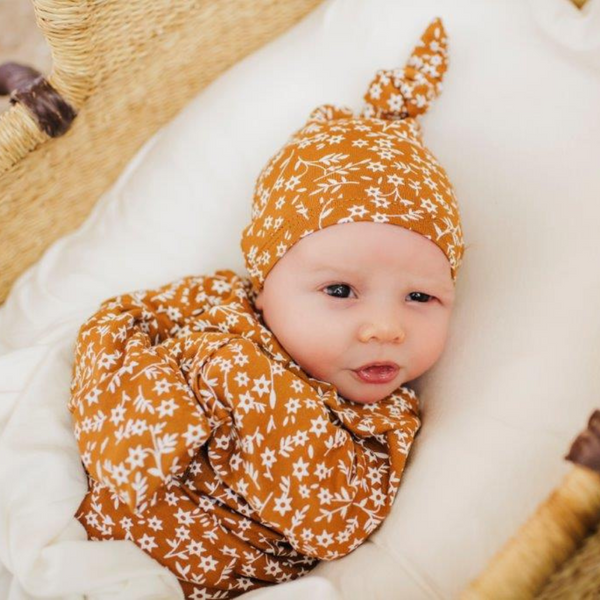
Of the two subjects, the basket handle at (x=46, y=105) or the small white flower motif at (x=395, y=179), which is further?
the basket handle at (x=46, y=105)

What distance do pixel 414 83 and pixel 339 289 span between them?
1.44 feet

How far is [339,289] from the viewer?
0.87 meters

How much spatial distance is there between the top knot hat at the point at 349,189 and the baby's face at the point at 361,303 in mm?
19

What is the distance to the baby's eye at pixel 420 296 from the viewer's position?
889 mm

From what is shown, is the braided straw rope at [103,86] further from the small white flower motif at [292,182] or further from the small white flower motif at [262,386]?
the small white flower motif at [262,386]

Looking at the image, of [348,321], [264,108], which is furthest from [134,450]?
[264,108]

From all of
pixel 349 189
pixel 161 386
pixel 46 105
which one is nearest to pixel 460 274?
pixel 349 189

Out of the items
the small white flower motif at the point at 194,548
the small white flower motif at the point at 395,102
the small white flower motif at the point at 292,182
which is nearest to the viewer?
the small white flower motif at the point at 194,548

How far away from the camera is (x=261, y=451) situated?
0.79 m

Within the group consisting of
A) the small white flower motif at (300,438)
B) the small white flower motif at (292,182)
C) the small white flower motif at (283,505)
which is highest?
the small white flower motif at (292,182)

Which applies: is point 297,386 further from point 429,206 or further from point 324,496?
point 429,206

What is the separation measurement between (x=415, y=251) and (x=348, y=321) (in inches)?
5.3

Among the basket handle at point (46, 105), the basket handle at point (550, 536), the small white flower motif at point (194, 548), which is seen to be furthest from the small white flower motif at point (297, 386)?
the basket handle at point (46, 105)

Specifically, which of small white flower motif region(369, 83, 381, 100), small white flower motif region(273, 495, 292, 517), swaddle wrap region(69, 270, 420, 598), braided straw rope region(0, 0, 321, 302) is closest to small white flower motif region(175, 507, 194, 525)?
swaddle wrap region(69, 270, 420, 598)
